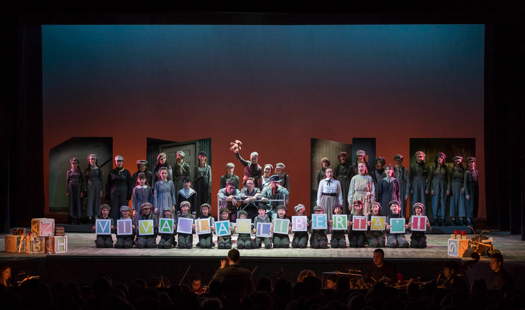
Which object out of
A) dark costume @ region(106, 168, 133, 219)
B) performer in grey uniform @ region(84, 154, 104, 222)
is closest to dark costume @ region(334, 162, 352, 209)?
dark costume @ region(106, 168, 133, 219)

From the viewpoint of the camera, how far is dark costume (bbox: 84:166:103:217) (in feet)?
49.6

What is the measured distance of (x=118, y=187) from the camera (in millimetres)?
14297

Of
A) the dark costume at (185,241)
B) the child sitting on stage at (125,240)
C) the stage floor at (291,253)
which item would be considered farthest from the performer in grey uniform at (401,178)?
the child sitting on stage at (125,240)

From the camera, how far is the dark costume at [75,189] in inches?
600

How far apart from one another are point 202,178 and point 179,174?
1.37ft

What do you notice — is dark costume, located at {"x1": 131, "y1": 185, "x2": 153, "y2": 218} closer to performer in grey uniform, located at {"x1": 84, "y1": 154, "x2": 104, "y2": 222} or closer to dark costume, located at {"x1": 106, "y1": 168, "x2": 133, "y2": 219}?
dark costume, located at {"x1": 106, "y1": 168, "x2": 133, "y2": 219}

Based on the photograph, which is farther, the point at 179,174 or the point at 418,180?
the point at 418,180

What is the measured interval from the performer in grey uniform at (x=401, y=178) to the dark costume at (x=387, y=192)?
0.70m

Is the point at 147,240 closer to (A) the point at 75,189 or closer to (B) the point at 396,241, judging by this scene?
(A) the point at 75,189

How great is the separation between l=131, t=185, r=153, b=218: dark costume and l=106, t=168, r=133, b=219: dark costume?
106cm

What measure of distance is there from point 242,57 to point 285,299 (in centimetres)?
1097

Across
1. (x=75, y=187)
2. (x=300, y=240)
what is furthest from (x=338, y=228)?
(x=75, y=187)
